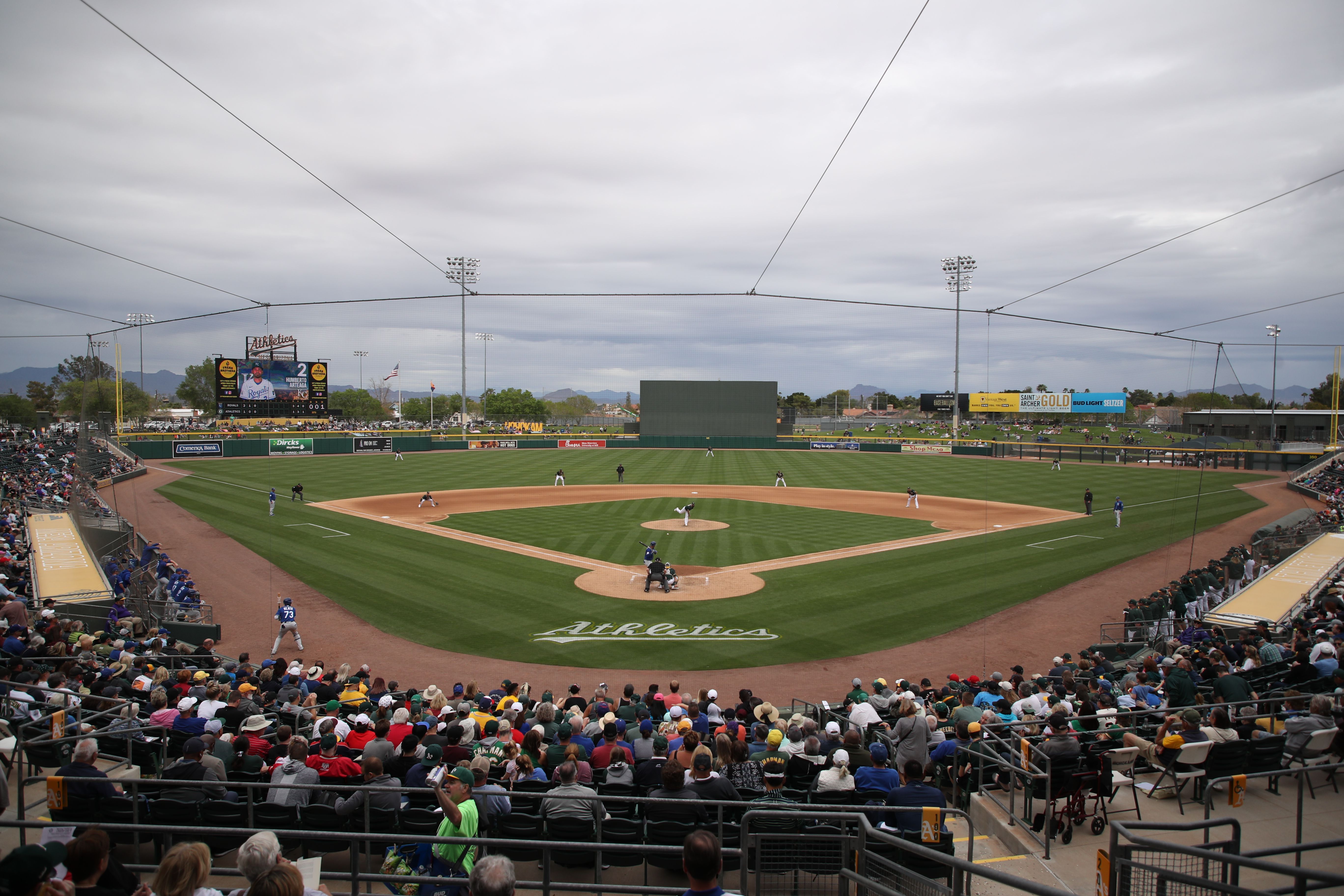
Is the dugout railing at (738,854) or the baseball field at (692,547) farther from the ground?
the dugout railing at (738,854)

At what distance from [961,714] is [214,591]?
2194 cm

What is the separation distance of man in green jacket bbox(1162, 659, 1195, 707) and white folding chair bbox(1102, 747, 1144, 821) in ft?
10.0

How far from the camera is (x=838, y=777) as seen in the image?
7.27 metres

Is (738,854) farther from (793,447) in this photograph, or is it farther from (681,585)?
(793,447)

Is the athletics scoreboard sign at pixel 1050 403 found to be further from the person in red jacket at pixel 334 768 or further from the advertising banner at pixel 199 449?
the person in red jacket at pixel 334 768

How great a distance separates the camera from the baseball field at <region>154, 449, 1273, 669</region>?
58.7ft

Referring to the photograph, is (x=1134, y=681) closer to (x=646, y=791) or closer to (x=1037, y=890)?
(x=646, y=791)

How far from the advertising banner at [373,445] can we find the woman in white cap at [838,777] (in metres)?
73.1

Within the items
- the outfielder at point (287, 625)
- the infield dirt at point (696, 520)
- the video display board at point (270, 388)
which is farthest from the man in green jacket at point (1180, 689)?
the video display board at point (270, 388)

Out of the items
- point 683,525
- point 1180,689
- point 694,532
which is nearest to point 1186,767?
point 1180,689

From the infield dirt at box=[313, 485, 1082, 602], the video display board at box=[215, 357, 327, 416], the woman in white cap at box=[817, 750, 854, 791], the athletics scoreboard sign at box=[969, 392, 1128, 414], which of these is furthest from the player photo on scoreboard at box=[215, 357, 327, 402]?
the athletics scoreboard sign at box=[969, 392, 1128, 414]

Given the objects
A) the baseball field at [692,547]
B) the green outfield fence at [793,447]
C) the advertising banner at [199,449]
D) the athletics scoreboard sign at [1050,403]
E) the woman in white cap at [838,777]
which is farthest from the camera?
the athletics scoreboard sign at [1050,403]

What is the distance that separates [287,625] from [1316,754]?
1878 cm

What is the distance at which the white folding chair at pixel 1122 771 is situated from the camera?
7258 millimetres
